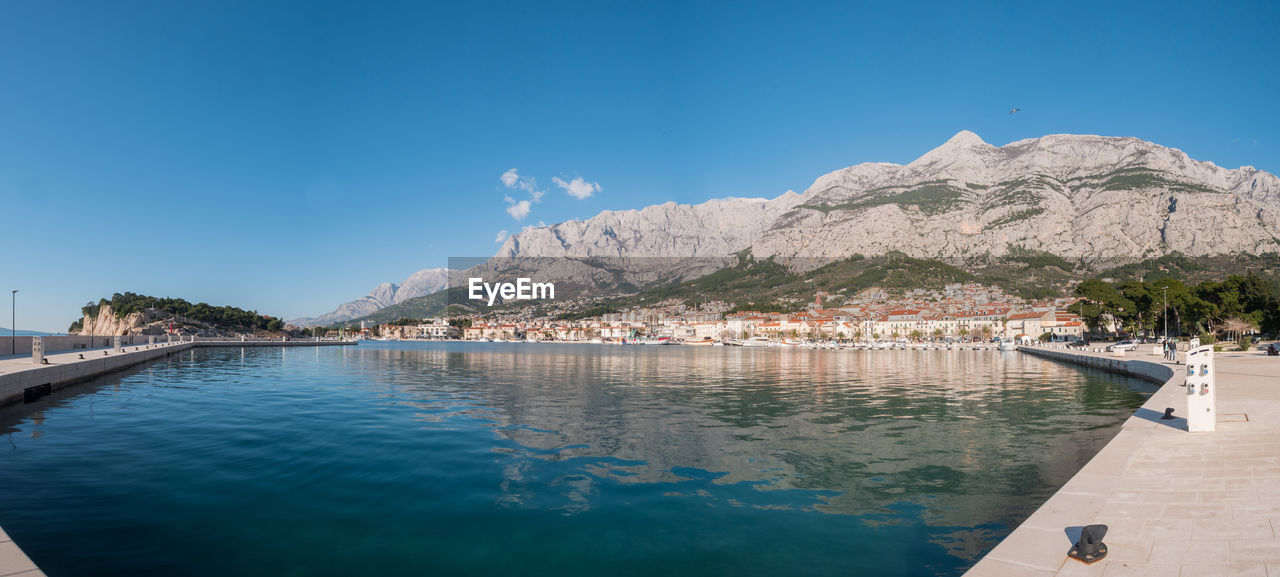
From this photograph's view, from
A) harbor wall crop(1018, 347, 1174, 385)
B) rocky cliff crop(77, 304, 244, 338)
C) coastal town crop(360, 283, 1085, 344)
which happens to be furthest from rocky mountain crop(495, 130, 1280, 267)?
rocky cliff crop(77, 304, 244, 338)

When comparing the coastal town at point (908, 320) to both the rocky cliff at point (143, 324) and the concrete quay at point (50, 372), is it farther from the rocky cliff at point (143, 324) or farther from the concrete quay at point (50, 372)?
the concrete quay at point (50, 372)

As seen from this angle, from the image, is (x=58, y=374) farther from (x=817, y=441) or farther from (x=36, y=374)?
(x=817, y=441)

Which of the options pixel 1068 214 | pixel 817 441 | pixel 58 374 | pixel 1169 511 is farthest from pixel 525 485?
pixel 1068 214

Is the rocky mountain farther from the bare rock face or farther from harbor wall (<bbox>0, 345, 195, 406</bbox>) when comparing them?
the bare rock face

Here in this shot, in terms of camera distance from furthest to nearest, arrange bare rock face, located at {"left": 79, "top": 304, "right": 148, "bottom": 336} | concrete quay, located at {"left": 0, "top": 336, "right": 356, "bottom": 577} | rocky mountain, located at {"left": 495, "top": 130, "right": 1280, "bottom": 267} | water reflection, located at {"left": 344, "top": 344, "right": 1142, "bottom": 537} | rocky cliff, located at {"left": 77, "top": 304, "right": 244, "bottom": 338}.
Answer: rocky mountain, located at {"left": 495, "top": 130, "right": 1280, "bottom": 267} → rocky cliff, located at {"left": 77, "top": 304, "right": 244, "bottom": 338} → bare rock face, located at {"left": 79, "top": 304, "right": 148, "bottom": 336} → water reflection, located at {"left": 344, "top": 344, "right": 1142, "bottom": 537} → concrete quay, located at {"left": 0, "top": 336, "right": 356, "bottom": 577}

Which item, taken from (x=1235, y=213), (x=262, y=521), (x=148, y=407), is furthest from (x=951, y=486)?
(x=1235, y=213)

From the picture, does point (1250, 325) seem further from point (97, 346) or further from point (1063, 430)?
point (97, 346)
